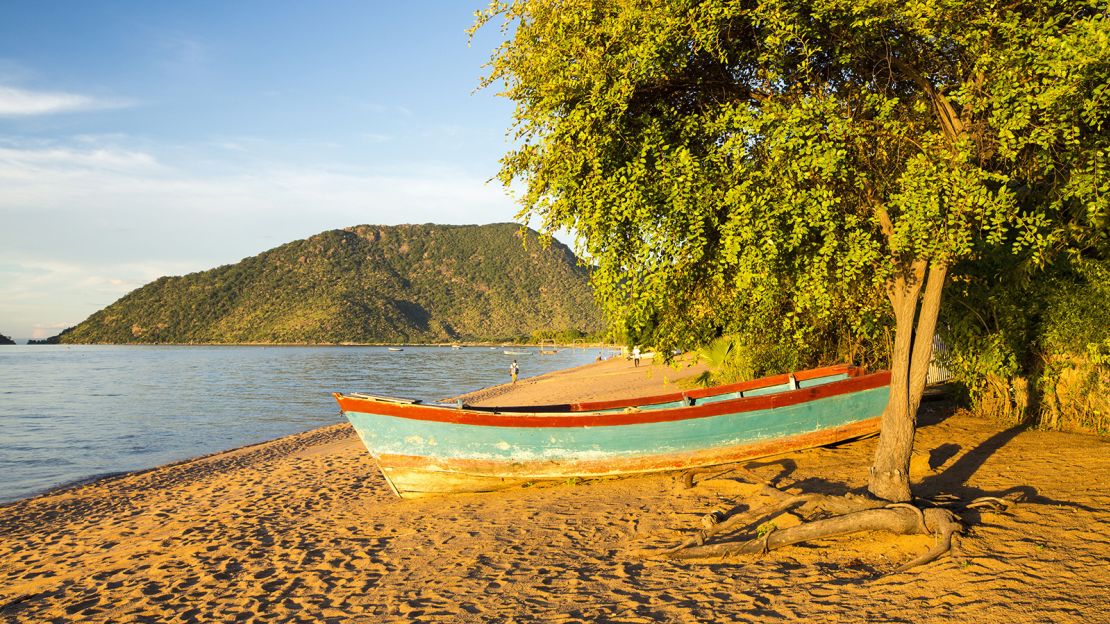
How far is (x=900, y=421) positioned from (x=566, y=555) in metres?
4.02

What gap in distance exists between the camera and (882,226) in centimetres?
742

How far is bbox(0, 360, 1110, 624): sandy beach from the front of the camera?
5.46 metres

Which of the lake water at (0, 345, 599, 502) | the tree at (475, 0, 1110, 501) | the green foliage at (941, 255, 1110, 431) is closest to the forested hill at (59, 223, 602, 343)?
the lake water at (0, 345, 599, 502)

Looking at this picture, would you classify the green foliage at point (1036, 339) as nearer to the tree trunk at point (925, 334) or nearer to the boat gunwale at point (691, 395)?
the boat gunwale at point (691, 395)

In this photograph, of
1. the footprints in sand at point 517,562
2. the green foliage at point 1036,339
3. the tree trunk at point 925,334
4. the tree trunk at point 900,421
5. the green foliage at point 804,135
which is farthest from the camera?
the green foliage at point 1036,339

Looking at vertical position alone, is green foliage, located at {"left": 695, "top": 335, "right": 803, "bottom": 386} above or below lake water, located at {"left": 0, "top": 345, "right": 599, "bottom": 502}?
above

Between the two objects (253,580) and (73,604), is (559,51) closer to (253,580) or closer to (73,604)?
(253,580)

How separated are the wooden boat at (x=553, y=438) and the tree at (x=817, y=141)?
2.00 m

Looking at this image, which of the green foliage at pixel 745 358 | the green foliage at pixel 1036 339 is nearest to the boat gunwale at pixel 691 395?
the green foliage at pixel 1036 339

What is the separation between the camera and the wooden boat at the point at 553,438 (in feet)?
32.0

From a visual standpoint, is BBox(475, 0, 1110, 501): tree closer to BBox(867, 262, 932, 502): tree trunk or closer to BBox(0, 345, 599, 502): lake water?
BBox(867, 262, 932, 502): tree trunk

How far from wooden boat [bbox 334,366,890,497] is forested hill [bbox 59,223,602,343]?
128 meters

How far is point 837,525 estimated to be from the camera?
6.54 metres

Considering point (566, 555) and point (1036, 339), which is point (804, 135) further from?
point (1036, 339)
